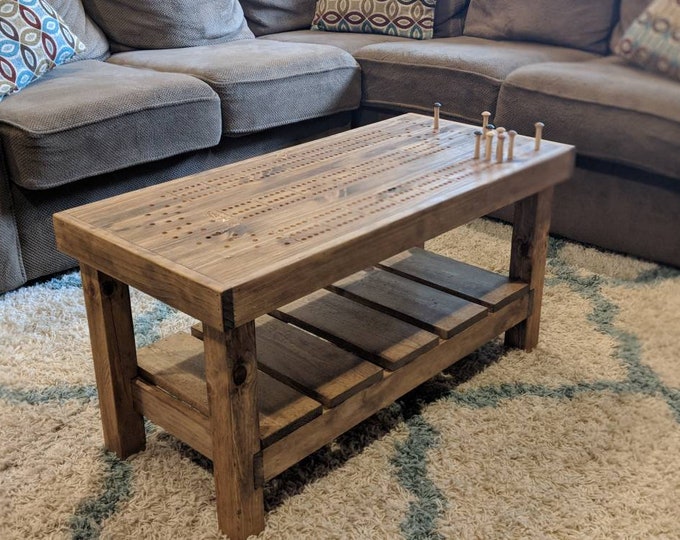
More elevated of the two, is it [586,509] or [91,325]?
[91,325]

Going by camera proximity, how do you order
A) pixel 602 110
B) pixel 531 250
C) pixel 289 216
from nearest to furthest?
pixel 289 216, pixel 531 250, pixel 602 110

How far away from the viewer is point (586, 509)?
1.25 metres

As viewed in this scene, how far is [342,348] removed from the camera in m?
1.41

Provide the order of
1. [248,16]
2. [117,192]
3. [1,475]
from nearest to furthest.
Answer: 1. [1,475]
2. [117,192]
3. [248,16]

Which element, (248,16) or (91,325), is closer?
(91,325)

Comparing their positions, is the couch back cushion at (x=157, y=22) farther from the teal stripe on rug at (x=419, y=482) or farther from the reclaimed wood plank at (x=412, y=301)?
the teal stripe on rug at (x=419, y=482)

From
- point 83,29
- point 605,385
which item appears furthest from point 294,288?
point 83,29

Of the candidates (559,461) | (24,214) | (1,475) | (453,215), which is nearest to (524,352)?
(559,461)

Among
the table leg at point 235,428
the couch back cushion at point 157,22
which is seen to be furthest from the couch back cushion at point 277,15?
the table leg at point 235,428

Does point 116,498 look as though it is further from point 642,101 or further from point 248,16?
point 248,16

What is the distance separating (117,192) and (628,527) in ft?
4.81

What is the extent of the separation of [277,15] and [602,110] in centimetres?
143

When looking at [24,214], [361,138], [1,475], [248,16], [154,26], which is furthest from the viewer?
[248,16]

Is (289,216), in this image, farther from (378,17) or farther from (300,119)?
(378,17)
